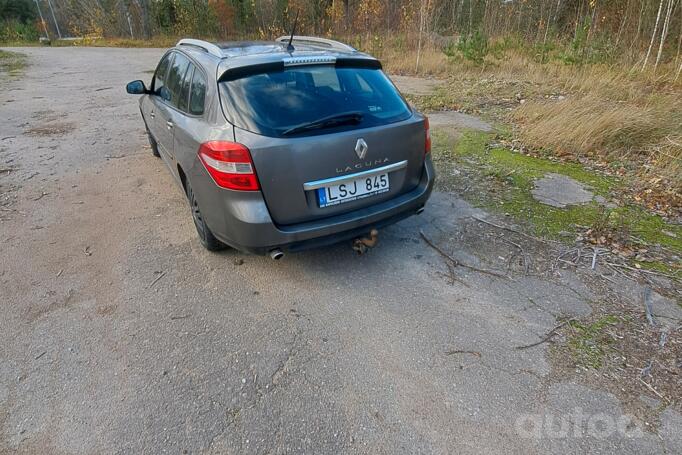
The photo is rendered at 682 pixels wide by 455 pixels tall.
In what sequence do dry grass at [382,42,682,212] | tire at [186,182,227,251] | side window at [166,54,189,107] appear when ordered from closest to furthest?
1. tire at [186,182,227,251]
2. side window at [166,54,189,107]
3. dry grass at [382,42,682,212]

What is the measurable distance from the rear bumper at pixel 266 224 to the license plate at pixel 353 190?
0.11 meters

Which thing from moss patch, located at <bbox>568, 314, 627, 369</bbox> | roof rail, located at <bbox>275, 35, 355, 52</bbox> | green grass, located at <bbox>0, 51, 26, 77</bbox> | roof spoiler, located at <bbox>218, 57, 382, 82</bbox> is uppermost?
roof rail, located at <bbox>275, 35, 355, 52</bbox>

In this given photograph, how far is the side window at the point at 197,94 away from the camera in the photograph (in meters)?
2.82

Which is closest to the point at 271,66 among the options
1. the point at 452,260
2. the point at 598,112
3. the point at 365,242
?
the point at 365,242

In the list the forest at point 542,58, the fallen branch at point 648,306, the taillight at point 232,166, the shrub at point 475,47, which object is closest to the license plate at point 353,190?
the taillight at point 232,166

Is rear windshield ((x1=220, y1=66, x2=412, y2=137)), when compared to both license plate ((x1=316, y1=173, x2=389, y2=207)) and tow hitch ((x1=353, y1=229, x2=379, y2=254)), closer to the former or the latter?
license plate ((x1=316, y1=173, x2=389, y2=207))

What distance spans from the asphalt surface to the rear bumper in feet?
1.41

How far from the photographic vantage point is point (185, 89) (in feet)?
10.8

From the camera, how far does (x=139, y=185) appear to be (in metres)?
4.61

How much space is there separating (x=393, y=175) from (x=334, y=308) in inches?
42.2

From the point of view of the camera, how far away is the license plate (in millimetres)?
2570

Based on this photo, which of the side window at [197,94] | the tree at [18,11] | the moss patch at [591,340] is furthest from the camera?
the tree at [18,11]

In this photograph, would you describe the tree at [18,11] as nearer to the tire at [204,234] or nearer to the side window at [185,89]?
the side window at [185,89]

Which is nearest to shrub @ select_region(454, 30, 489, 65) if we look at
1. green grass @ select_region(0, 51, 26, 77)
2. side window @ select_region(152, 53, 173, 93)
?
side window @ select_region(152, 53, 173, 93)
